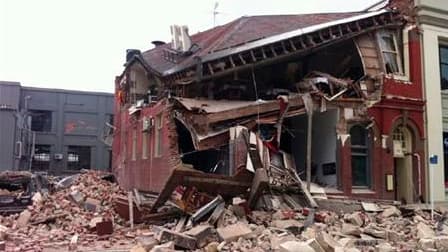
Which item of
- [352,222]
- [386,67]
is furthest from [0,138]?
[352,222]

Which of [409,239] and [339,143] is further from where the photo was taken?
[339,143]

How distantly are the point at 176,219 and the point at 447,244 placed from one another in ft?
23.8

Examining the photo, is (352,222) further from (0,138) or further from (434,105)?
(0,138)

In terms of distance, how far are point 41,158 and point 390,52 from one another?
34404 mm

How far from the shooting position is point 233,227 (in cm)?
1212

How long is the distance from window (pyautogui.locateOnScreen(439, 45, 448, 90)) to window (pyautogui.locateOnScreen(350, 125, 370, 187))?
16.8ft

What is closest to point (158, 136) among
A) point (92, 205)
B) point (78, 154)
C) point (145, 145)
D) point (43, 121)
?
point (145, 145)

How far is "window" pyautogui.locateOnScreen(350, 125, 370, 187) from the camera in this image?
19812 millimetres

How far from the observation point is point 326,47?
814 inches

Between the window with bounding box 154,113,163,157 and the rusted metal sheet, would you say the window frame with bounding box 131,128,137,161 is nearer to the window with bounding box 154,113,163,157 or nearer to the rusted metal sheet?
the window with bounding box 154,113,163,157

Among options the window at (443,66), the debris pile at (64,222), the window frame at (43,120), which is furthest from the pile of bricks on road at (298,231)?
the window frame at (43,120)

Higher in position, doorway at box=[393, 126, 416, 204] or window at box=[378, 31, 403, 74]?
window at box=[378, 31, 403, 74]

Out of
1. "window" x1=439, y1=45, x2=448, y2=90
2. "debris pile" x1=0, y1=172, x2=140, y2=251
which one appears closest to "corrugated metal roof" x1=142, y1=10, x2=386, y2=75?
"window" x1=439, y1=45, x2=448, y2=90

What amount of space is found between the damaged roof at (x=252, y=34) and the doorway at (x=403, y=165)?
200 inches
